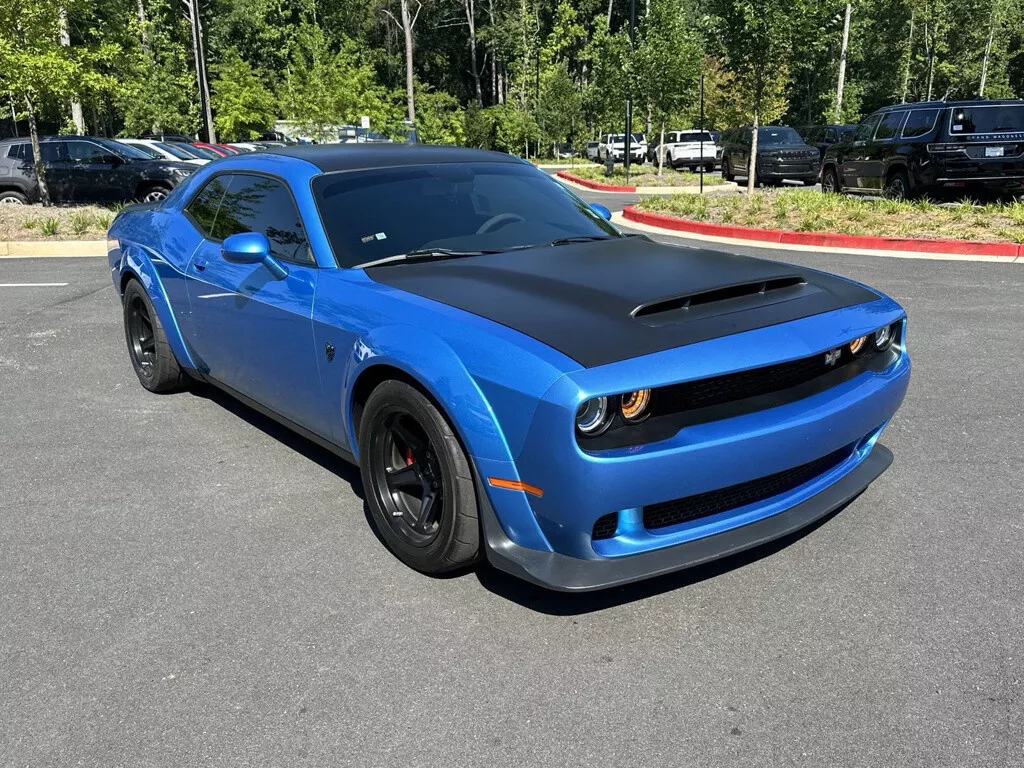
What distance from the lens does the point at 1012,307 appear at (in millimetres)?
7801

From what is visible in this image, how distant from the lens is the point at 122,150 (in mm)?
17859

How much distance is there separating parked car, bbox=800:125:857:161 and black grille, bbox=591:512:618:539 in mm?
28708

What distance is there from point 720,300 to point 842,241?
9850mm

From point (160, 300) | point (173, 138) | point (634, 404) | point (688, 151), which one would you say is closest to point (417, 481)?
point (634, 404)

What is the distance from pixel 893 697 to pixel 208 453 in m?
3.54

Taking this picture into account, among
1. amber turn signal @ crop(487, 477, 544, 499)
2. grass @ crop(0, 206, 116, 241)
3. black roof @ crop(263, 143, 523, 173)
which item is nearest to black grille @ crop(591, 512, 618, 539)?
amber turn signal @ crop(487, 477, 544, 499)

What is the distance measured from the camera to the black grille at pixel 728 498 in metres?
2.82

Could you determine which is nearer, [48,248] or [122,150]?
[48,248]

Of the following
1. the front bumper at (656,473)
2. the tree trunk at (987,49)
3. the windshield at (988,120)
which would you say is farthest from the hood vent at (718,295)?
the tree trunk at (987,49)

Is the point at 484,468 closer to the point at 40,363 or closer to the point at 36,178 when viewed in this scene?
the point at 40,363

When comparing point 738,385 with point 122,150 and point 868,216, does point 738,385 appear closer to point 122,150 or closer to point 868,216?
point 868,216

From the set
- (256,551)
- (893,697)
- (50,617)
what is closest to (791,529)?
(893,697)

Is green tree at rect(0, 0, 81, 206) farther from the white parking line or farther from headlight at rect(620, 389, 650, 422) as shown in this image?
headlight at rect(620, 389, 650, 422)

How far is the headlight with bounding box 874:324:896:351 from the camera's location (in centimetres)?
347
